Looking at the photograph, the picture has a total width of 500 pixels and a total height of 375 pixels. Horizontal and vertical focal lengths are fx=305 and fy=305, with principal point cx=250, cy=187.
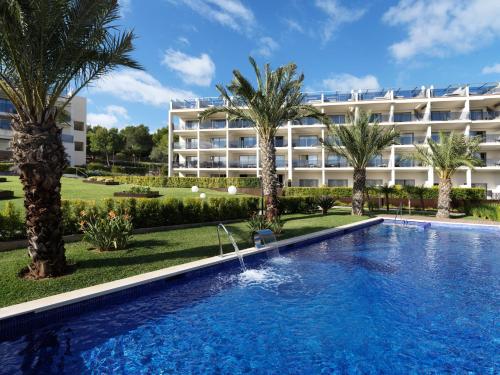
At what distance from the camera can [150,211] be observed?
491 inches

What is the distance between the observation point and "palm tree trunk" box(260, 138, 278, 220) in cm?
1505

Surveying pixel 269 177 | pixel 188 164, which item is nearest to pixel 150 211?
pixel 269 177

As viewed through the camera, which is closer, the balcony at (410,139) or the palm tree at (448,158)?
the palm tree at (448,158)

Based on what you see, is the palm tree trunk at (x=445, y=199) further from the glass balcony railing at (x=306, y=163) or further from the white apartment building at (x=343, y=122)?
the glass balcony railing at (x=306, y=163)

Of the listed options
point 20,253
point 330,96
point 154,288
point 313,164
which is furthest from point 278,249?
point 330,96

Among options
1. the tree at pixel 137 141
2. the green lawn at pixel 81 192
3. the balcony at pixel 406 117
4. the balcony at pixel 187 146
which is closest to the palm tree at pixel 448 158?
the green lawn at pixel 81 192

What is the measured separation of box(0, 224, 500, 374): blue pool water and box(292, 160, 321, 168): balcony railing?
3234 cm

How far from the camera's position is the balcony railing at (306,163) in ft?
133

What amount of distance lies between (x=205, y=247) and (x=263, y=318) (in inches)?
181

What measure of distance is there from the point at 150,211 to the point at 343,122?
33569 millimetres

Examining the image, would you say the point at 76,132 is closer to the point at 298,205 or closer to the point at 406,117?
the point at 298,205

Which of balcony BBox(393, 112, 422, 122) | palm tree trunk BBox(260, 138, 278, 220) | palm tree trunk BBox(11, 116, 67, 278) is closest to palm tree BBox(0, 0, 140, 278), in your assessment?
palm tree trunk BBox(11, 116, 67, 278)

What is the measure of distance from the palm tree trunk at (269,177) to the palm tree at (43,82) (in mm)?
9706

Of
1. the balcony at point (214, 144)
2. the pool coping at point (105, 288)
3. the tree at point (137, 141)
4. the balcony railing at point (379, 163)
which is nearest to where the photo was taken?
the pool coping at point (105, 288)
